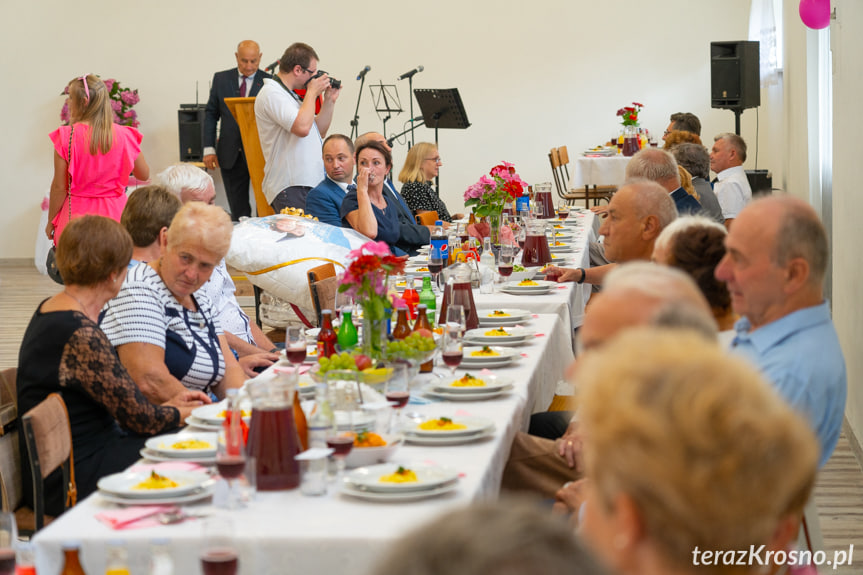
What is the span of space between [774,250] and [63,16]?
11.8m

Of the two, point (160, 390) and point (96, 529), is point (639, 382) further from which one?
point (160, 390)

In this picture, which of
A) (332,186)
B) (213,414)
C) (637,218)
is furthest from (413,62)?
(213,414)

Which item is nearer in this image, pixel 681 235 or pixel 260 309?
pixel 681 235

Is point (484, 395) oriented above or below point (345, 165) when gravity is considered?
below

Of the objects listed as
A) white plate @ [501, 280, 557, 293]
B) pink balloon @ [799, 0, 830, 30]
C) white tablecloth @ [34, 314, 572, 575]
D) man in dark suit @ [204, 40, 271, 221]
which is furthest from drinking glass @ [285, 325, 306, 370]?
man in dark suit @ [204, 40, 271, 221]

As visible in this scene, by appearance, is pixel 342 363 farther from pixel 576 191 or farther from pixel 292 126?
pixel 576 191

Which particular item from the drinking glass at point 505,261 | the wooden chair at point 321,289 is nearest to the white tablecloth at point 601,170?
the drinking glass at point 505,261

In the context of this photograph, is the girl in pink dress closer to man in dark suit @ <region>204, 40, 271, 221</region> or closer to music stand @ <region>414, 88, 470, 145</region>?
man in dark suit @ <region>204, 40, 271, 221</region>

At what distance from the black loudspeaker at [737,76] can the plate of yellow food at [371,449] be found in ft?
28.4

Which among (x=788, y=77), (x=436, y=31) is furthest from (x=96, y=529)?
(x=436, y=31)

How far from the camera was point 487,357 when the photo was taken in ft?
10.2

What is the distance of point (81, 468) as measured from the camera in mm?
2738

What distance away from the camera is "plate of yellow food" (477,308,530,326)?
3721 millimetres

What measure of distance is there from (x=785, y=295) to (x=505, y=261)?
2401mm
